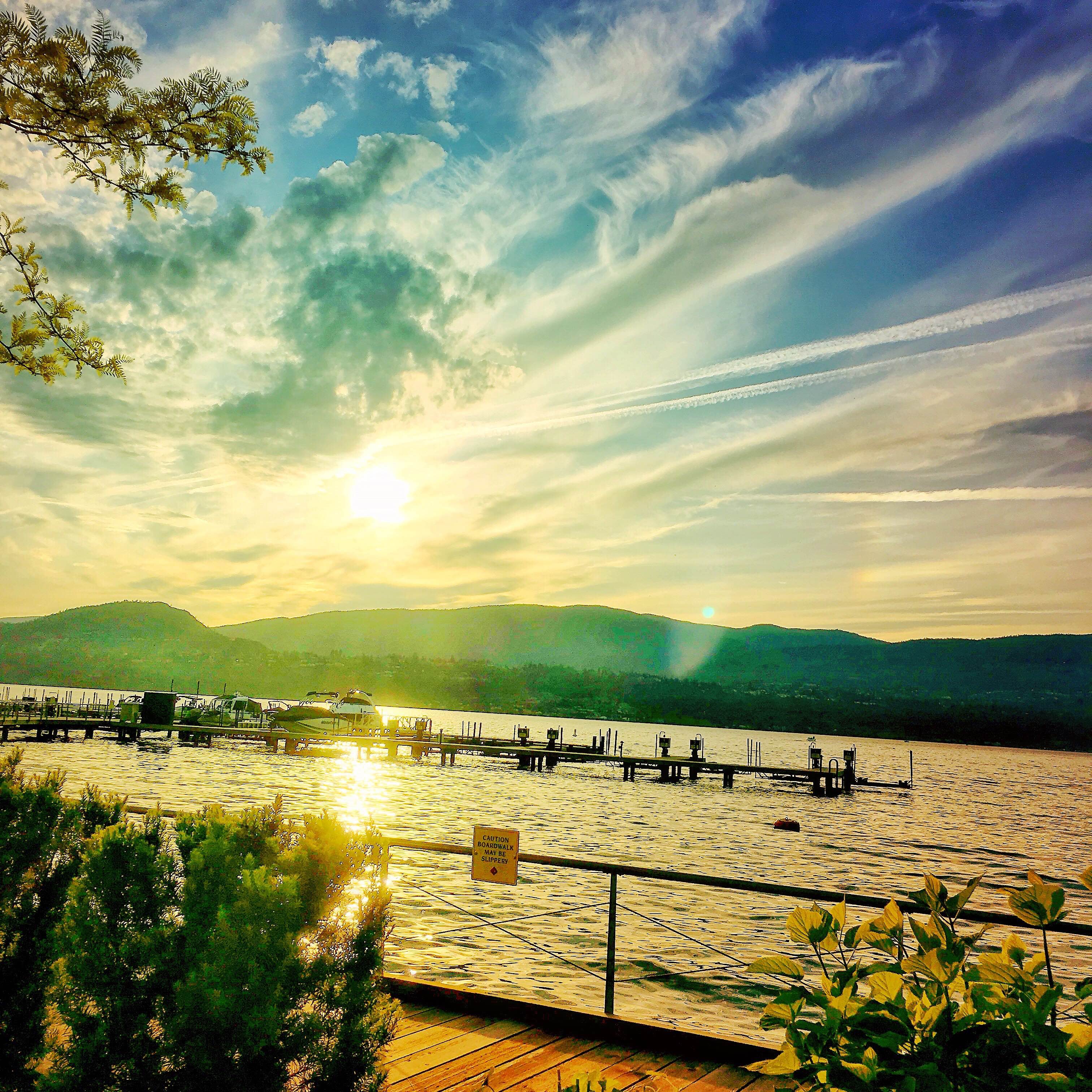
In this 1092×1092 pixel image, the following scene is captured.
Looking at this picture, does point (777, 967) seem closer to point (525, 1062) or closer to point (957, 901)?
point (957, 901)

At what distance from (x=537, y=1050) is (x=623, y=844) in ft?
67.9

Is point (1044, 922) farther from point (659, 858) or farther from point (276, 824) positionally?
point (659, 858)

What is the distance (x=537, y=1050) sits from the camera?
4.61 meters

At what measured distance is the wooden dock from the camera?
4.18 m

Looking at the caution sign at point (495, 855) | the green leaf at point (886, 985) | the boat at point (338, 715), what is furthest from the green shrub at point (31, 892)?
the boat at point (338, 715)

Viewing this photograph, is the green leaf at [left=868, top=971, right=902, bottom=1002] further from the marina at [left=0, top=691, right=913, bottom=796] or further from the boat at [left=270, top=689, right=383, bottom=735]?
the boat at [left=270, top=689, right=383, bottom=735]

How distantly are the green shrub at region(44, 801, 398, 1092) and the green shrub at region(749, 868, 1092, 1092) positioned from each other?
1.84 m

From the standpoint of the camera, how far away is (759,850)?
83.0ft

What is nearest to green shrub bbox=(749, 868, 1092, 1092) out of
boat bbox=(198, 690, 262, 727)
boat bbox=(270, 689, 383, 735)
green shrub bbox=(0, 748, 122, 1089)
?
green shrub bbox=(0, 748, 122, 1089)

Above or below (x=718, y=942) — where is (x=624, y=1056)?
above

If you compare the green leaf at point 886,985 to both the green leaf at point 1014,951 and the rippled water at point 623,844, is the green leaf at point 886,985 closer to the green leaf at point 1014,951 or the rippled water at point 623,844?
the green leaf at point 1014,951

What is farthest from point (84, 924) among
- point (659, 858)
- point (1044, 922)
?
point (659, 858)

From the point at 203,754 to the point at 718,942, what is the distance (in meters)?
43.2

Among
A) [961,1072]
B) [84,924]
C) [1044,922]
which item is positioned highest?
[1044,922]
